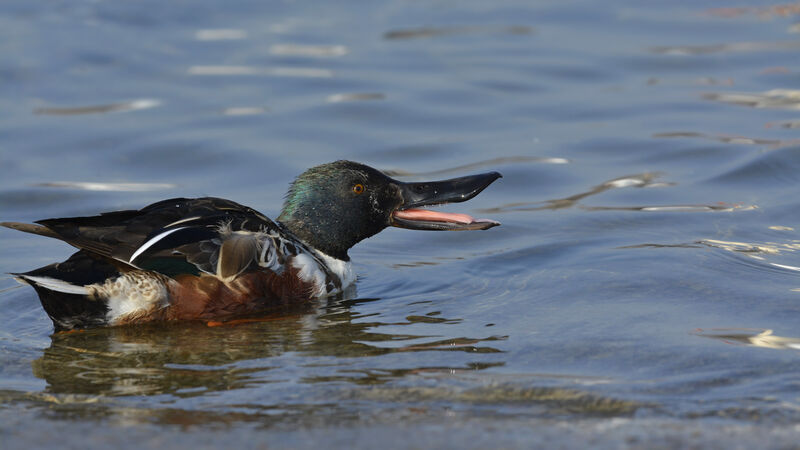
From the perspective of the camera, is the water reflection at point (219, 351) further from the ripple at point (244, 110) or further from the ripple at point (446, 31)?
the ripple at point (446, 31)

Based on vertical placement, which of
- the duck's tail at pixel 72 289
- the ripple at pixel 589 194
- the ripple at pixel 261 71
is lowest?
the duck's tail at pixel 72 289

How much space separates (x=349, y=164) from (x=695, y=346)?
8.29 feet

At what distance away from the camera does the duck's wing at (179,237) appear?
5.61m

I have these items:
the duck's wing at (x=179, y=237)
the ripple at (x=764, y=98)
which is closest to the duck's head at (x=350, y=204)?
the duck's wing at (x=179, y=237)

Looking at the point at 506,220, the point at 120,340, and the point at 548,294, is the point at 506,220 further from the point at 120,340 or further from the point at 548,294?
the point at 120,340

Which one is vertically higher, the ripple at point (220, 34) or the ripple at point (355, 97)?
the ripple at point (220, 34)

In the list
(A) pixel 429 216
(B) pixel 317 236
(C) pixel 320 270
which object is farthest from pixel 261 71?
(C) pixel 320 270

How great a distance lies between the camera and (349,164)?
22.1 ft

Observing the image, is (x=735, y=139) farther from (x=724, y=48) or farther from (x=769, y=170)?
(x=724, y=48)

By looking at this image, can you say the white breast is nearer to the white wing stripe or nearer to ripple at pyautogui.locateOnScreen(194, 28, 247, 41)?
the white wing stripe

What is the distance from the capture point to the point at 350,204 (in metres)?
6.70

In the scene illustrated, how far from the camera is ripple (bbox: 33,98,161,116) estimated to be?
11.0m

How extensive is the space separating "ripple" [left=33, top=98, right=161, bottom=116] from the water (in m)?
0.03

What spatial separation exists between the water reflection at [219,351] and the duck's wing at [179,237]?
34 cm
